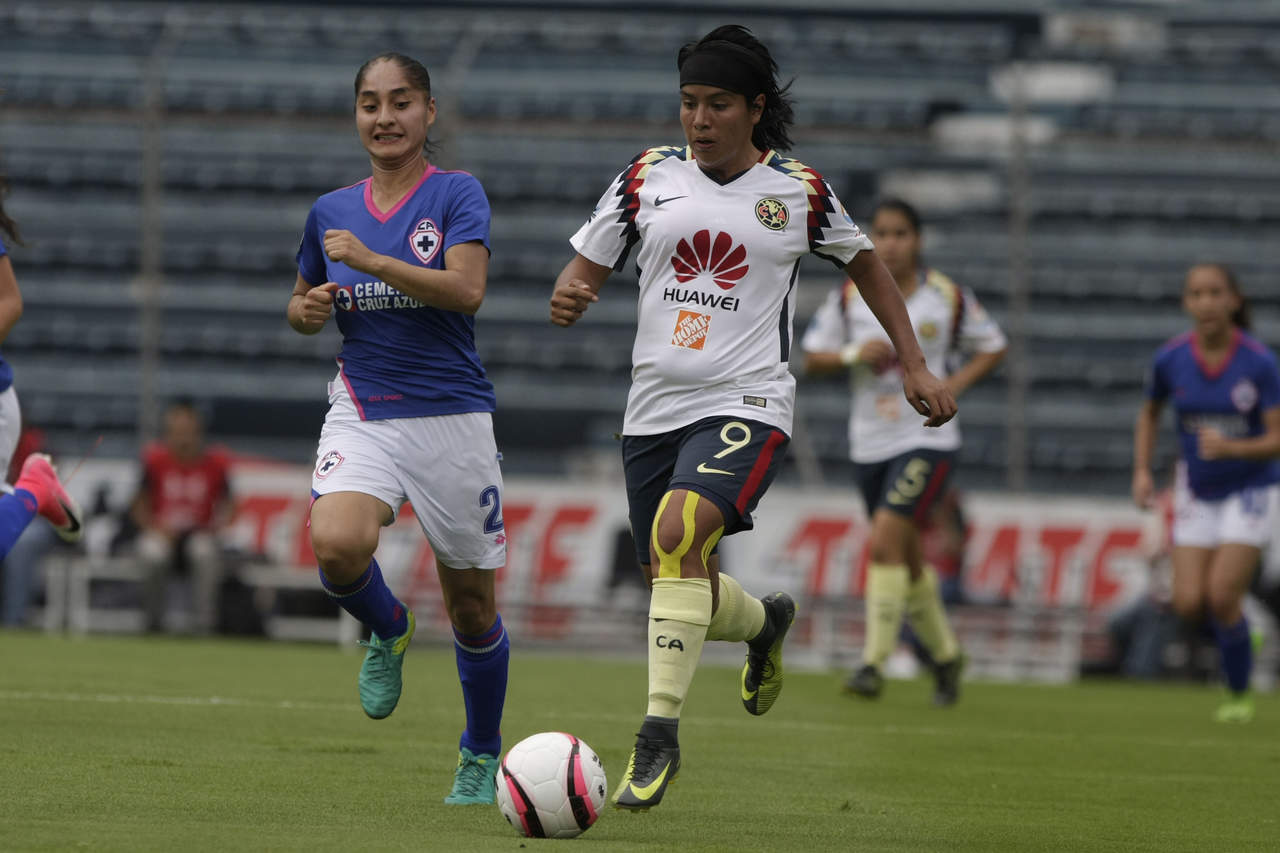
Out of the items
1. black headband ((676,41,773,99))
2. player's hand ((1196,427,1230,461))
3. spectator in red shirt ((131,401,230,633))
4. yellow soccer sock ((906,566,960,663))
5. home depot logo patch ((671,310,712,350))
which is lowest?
spectator in red shirt ((131,401,230,633))

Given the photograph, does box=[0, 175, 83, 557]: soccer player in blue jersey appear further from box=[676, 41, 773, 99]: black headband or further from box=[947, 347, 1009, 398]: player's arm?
box=[947, 347, 1009, 398]: player's arm

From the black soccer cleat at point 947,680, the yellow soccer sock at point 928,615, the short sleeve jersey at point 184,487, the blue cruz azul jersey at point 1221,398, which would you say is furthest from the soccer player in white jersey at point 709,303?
the short sleeve jersey at point 184,487

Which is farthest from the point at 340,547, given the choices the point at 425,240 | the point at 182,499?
the point at 182,499

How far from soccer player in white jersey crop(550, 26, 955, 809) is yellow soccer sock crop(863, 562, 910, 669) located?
4272 mm

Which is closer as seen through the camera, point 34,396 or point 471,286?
point 471,286

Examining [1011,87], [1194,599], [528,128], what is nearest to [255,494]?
[528,128]

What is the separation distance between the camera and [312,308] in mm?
5043

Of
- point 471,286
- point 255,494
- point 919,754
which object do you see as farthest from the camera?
point 255,494

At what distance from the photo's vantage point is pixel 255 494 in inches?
605

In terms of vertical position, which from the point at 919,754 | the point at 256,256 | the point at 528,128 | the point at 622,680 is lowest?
the point at 622,680

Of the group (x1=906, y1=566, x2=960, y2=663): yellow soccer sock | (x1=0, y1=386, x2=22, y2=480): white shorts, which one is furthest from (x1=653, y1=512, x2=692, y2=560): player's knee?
(x1=906, y1=566, x2=960, y2=663): yellow soccer sock

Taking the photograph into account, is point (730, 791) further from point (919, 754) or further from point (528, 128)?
point (528, 128)

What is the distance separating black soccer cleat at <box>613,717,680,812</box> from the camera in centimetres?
473

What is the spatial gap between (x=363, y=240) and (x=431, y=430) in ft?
1.91
